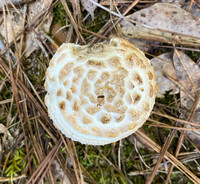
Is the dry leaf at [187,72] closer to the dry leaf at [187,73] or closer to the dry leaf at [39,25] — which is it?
the dry leaf at [187,73]

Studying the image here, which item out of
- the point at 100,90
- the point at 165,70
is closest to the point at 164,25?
the point at 165,70

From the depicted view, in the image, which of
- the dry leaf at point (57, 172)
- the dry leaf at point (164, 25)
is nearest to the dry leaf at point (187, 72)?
the dry leaf at point (164, 25)

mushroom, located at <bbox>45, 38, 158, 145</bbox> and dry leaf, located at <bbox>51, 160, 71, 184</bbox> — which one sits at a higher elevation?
mushroom, located at <bbox>45, 38, 158, 145</bbox>

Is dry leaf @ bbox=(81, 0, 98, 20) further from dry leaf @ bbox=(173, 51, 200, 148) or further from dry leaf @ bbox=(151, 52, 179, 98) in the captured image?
dry leaf @ bbox=(173, 51, 200, 148)

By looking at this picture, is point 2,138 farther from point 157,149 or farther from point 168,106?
point 168,106

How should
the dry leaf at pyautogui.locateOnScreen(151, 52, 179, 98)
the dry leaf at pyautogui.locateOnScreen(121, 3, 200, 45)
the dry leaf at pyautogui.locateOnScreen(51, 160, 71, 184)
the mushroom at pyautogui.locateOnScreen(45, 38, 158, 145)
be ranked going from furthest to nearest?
the dry leaf at pyautogui.locateOnScreen(51, 160, 71, 184) < the dry leaf at pyautogui.locateOnScreen(151, 52, 179, 98) < the dry leaf at pyautogui.locateOnScreen(121, 3, 200, 45) < the mushroom at pyautogui.locateOnScreen(45, 38, 158, 145)

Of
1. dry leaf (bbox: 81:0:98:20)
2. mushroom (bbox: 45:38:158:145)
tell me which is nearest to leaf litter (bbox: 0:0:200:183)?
dry leaf (bbox: 81:0:98:20)

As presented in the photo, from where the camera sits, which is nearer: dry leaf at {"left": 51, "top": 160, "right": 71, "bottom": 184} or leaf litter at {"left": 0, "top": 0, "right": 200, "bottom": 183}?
leaf litter at {"left": 0, "top": 0, "right": 200, "bottom": 183}

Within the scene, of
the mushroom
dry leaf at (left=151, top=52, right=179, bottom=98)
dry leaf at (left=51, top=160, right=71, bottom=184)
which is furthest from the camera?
dry leaf at (left=51, top=160, right=71, bottom=184)

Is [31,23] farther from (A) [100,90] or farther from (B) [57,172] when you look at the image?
(B) [57,172]
